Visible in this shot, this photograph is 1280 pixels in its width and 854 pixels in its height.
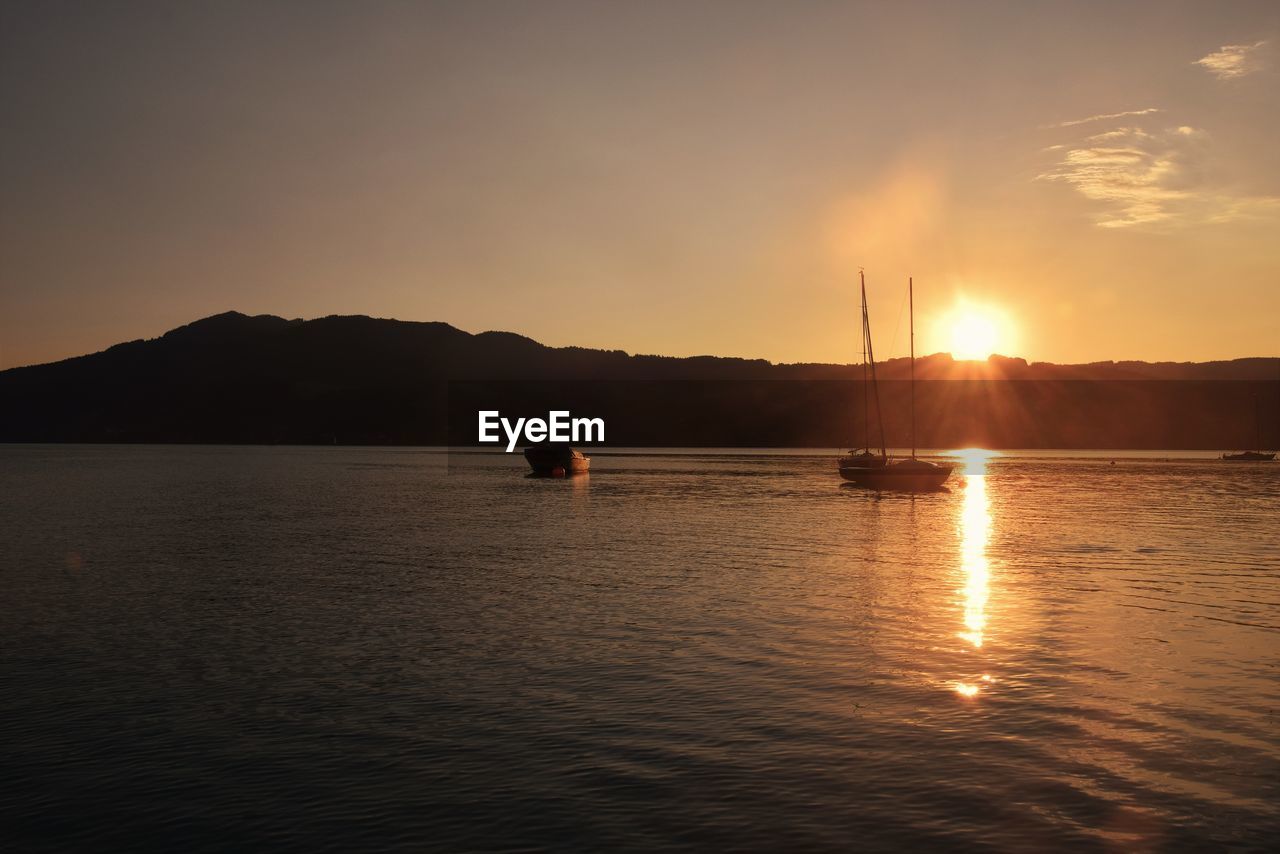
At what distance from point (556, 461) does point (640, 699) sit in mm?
127429

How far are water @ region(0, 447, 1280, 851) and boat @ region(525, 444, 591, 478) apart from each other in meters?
98.2

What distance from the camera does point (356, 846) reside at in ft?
38.2

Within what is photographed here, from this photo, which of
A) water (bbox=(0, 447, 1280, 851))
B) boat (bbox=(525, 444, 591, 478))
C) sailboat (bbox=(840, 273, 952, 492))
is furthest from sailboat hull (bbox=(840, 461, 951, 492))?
boat (bbox=(525, 444, 591, 478))

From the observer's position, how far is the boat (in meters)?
145

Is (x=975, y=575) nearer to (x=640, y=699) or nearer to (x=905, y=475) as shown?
(x=640, y=699)

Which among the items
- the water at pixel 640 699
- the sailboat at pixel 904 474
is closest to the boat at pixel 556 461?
the sailboat at pixel 904 474

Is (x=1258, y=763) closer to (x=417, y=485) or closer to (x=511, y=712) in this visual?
(x=511, y=712)

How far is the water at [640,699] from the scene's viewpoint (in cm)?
1254

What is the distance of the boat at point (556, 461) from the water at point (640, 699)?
98166mm

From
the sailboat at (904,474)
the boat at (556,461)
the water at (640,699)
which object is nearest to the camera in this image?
the water at (640,699)

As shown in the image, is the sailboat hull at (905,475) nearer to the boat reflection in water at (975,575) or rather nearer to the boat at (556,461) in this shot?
the boat reflection in water at (975,575)

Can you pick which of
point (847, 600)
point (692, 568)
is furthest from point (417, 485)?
point (847, 600)

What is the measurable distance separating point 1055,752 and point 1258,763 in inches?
109

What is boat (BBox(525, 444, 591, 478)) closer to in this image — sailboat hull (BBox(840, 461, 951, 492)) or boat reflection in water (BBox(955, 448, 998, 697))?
sailboat hull (BBox(840, 461, 951, 492))
